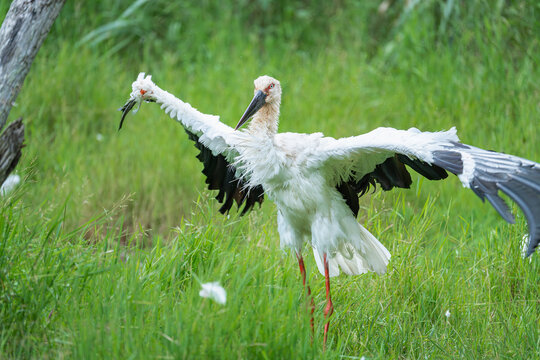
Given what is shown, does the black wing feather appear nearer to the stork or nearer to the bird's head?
the stork

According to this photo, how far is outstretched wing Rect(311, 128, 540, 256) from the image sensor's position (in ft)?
9.43

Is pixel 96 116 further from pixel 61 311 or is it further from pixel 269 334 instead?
pixel 269 334

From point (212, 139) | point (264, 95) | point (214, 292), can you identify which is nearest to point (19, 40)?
point (212, 139)

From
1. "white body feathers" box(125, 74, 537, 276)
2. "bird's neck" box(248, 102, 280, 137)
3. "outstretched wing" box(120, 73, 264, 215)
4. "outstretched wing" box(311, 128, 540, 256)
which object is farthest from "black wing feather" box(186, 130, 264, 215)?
"outstretched wing" box(311, 128, 540, 256)

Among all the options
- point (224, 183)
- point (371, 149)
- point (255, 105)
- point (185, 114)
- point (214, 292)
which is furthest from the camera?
point (224, 183)

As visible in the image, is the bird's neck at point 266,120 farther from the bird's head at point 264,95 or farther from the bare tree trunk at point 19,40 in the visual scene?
the bare tree trunk at point 19,40

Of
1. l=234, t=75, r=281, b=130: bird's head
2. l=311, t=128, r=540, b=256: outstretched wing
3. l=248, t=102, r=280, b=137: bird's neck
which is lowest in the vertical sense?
l=311, t=128, r=540, b=256: outstretched wing

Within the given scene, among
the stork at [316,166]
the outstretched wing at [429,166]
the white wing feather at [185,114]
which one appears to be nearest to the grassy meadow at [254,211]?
the stork at [316,166]

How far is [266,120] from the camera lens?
13.3 feet

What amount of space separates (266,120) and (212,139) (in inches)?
13.8

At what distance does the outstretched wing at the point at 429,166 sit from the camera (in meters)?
2.87

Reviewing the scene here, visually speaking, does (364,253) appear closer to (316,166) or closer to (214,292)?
(316,166)

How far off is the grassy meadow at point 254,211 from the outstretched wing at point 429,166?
1.85ft

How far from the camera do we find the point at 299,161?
3.80 m
